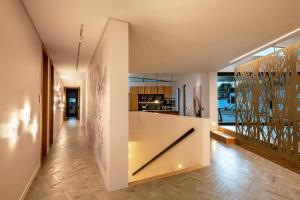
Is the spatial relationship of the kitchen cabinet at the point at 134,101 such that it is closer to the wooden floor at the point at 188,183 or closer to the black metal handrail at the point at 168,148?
the black metal handrail at the point at 168,148

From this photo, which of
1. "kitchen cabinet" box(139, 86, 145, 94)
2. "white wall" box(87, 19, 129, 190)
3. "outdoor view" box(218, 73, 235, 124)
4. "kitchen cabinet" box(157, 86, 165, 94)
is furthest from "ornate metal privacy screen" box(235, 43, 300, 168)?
"kitchen cabinet" box(139, 86, 145, 94)

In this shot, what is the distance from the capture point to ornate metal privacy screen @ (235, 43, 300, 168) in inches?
178

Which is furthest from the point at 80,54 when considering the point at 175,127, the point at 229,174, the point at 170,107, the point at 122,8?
the point at 170,107

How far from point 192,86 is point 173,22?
803 cm

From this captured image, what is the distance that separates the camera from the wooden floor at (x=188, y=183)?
304 centimetres

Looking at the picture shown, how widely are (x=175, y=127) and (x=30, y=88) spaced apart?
13.3 ft

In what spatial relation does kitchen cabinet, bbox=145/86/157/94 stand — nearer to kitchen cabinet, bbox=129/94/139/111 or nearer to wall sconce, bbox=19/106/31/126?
kitchen cabinet, bbox=129/94/139/111

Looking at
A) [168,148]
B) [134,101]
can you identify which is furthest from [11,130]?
[134,101]

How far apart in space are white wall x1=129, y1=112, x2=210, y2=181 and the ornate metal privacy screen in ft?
6.69

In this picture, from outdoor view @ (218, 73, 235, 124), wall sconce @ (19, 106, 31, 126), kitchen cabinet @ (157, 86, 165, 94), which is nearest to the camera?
wall sconce @ (19, 106, 31, 126)

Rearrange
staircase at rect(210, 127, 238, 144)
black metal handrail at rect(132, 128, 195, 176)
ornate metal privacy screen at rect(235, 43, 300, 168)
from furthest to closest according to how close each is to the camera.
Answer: staircase at rect(210, 127, 238, 144) → black metal handrail at rect(132, 128, 195, 176) → ornate metal privacy screen at rect(235, 43, 300, 168)

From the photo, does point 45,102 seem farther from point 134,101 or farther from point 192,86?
point 134,101

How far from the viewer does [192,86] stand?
11.2 metres

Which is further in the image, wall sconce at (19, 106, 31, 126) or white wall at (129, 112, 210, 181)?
white wall at (129, 112, 210, 181)
